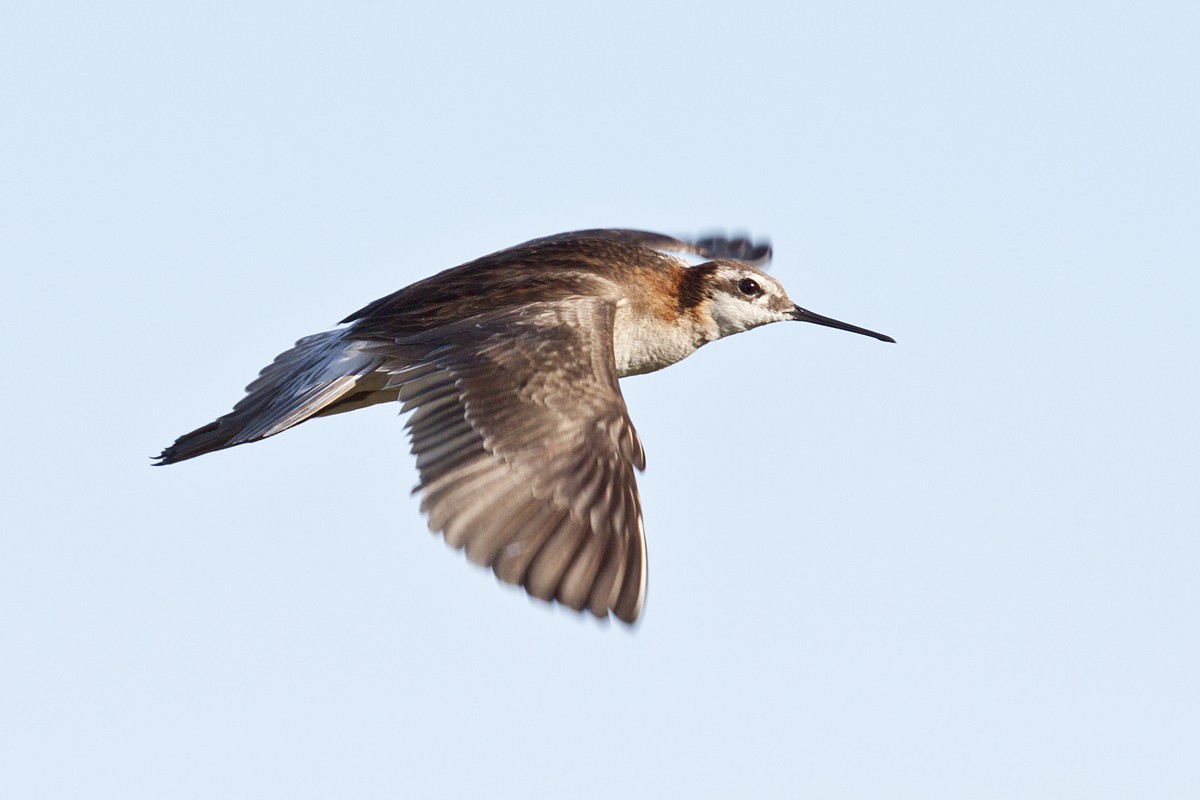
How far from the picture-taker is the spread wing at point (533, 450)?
932cm

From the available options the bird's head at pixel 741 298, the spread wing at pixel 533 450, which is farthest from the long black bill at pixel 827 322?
the spread wing at pixel 533 450

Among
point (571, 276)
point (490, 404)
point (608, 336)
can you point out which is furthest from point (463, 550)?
point (571, 276)

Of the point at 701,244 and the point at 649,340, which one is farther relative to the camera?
the point at 701,244

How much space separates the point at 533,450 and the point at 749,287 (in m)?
4.54

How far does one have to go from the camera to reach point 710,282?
45.6 feet

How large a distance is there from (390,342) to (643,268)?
8.39ft

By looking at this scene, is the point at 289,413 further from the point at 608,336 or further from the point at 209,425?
the point at 608,336

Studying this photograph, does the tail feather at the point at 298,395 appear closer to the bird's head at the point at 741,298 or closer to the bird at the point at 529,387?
the bird at the point at 529,387

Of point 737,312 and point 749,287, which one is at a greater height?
point 749,287

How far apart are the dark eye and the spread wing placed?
2.88 metres

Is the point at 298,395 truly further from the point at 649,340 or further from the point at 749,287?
the point at 749,287

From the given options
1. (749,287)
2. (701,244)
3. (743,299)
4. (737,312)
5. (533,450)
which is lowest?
(533,450)

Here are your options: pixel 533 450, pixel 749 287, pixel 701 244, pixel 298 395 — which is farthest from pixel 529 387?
pixel 701 244

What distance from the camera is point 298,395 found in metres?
11.8
